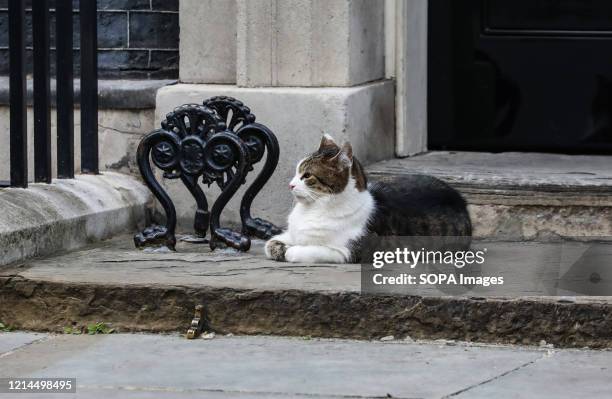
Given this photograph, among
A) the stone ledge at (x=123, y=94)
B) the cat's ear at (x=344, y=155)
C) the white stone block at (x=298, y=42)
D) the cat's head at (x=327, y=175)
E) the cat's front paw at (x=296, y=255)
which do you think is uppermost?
the white stone block at (x=298, y=42)

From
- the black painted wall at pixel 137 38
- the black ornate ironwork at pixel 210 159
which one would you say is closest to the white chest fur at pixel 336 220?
the black ornate ironwork at pixel 210 159

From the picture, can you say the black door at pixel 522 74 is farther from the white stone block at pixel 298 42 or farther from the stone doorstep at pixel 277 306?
the stone doorstep at pixel 277 306

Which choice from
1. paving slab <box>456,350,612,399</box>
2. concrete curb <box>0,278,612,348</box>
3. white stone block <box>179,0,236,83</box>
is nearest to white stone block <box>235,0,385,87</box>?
white stone block <box>179,0,236,83</box>

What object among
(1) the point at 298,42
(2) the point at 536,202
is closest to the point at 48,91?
(1) the point at 298,42

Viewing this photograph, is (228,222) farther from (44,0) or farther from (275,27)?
(44,0)

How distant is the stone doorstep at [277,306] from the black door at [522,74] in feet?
6.70

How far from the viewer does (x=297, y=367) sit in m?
4.47

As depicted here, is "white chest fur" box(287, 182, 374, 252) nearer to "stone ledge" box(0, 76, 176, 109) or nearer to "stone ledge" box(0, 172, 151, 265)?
"stone ledge" box(0, 172, 151, 265)

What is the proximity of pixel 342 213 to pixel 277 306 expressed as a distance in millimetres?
703

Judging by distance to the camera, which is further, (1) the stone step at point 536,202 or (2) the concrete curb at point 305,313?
(1) the stone step at point 536,202

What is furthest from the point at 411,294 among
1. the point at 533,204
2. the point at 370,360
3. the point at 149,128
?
the point at 149,128

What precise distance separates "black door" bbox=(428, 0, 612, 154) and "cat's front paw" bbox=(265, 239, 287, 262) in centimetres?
188

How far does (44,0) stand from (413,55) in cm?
202

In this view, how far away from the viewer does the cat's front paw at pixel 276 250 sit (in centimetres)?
560
